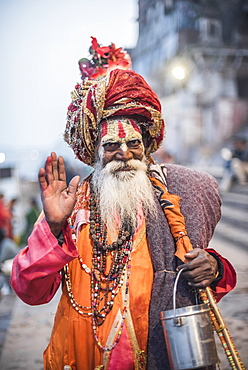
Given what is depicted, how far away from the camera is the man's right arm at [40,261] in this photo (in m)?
1.37

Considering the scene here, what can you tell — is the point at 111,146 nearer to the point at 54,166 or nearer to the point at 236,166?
the point at 54,166

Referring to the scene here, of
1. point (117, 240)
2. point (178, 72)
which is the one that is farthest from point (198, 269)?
point (178, 72)

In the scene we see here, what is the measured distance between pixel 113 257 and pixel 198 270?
0.40 meters

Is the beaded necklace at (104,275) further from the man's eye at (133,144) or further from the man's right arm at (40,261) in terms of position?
the man's eye at (133,144)

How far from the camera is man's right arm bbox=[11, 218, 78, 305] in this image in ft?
4.50

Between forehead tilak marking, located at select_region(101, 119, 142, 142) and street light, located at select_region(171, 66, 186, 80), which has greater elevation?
street light, located at select_region(171, 66, 186, 80)

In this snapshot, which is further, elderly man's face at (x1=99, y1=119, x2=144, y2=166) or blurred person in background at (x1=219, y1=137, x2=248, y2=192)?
blurred person in background at (x1=219, y1=137, x2=248, y2=192)

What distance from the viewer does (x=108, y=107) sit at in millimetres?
1711

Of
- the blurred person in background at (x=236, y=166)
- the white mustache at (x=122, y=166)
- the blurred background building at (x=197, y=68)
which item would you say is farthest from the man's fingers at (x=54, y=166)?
the blurred person in background at (x=236, y=166)

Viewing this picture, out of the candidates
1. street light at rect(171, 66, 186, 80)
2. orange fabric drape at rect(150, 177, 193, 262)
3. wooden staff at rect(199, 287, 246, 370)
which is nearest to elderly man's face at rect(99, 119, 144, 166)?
orange fabric drape at rect(150, 177, 193, 262)

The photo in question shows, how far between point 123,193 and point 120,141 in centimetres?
26

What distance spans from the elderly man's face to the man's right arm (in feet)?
1.42

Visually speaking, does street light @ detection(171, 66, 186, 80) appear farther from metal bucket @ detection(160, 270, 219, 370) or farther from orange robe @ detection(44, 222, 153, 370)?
metal bucket @ detection(160, 270, 219, 370)

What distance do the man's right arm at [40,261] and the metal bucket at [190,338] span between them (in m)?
0.49
